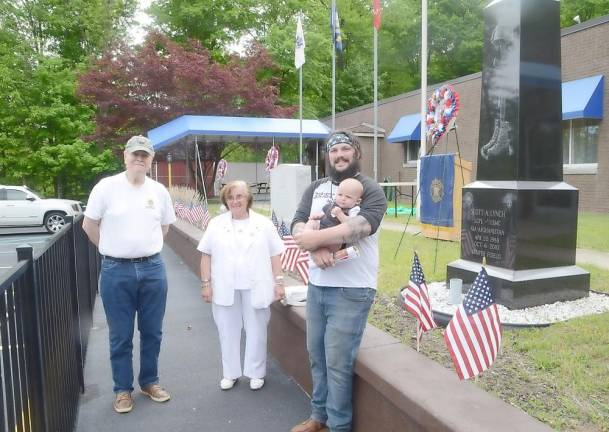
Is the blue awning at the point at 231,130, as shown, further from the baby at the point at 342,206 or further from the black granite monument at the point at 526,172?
the baby at the point at 342,206

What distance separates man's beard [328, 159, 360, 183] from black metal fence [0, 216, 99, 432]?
162 cm

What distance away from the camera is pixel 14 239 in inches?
604

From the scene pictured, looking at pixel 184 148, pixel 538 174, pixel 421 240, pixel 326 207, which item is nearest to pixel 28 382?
pixel 326 207

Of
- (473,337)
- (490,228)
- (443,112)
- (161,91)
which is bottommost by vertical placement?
(473,337)

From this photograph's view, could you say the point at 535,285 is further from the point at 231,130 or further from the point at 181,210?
the point at 231,130

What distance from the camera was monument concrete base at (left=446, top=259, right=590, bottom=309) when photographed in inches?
196

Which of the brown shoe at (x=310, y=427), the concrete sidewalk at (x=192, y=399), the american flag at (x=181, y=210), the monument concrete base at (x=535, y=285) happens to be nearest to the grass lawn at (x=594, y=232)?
the monument concrete base at (x=535, y=285)

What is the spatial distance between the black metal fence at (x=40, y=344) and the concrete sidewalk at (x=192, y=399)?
223 millimetres

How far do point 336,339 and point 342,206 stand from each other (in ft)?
2.49

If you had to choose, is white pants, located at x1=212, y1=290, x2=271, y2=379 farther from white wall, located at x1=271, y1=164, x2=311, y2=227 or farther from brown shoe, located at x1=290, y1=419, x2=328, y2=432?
white wall, located at x1=271, y1=164, x2=311, y2=227

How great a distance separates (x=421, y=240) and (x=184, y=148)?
13698 millimetres

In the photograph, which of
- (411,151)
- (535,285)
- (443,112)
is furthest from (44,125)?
(535,285)

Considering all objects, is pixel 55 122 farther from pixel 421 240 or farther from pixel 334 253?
pixel 334 253

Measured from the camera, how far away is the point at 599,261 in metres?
7.23
